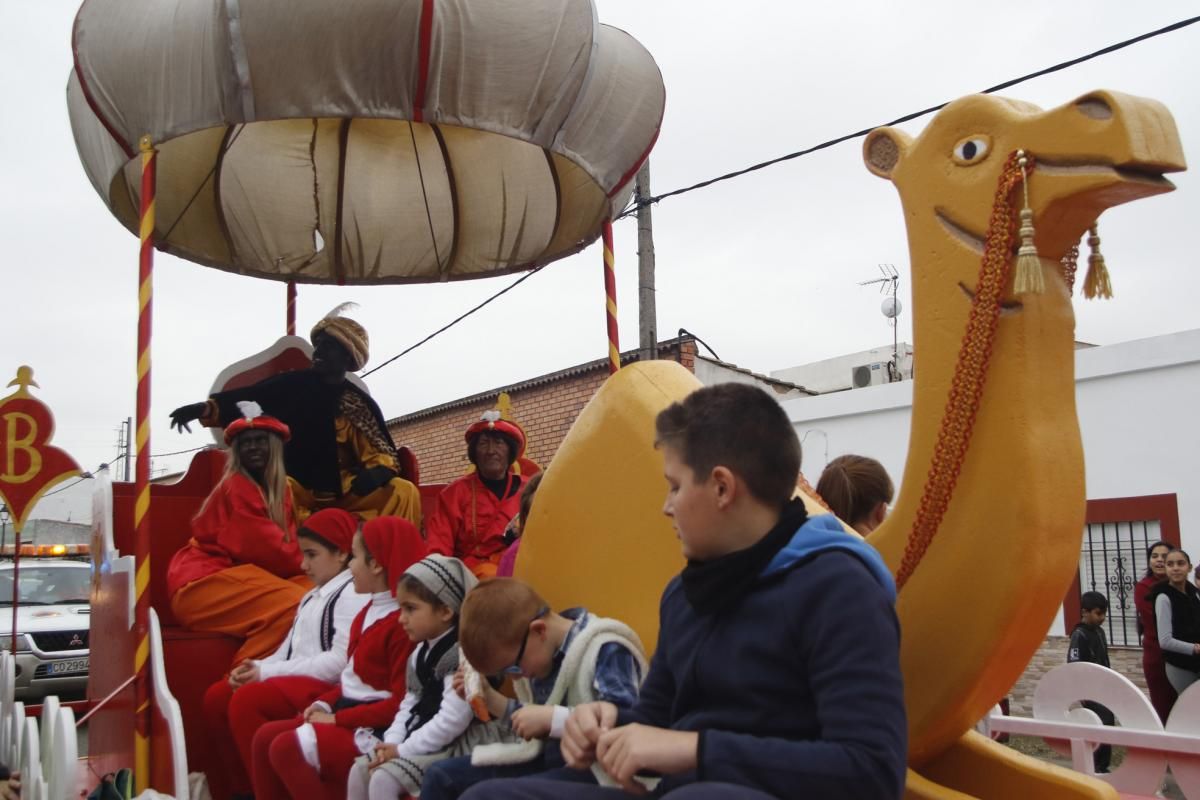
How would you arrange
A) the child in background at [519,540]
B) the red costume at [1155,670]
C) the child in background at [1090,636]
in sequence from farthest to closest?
1. the child in background at [1090,636]
2. the red costume at [1155,670]
3. the child in background at [519,540]

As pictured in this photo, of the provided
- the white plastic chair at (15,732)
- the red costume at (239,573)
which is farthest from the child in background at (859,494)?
the white plastic chair at (15,732)

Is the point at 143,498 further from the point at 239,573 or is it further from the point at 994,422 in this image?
A: the point at 994,422

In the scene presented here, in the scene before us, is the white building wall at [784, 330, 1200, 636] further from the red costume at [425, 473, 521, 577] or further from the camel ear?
the camel ear

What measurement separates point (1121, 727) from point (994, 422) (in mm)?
2708

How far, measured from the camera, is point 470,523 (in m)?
4.52

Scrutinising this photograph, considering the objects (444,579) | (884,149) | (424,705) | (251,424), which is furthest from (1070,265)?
(251,424)

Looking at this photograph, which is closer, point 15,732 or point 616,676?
point 616,676

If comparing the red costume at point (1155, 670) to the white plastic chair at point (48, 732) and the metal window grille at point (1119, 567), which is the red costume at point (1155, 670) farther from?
the white plastic chair at point (48, 732)

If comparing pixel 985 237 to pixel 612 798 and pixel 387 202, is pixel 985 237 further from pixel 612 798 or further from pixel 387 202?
pixel 387 202

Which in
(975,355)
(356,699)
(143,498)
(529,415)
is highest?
(529,415)

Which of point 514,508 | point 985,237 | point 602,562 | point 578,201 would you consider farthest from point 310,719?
point 578,201

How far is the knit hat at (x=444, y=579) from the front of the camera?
2883 millimetres

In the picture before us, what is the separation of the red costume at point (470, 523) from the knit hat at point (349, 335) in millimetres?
1186

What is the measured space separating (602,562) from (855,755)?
1.15 meters
